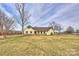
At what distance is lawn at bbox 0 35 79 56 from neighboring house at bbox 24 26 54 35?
49mm

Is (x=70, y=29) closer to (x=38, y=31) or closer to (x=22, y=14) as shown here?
(x=38, y=31)

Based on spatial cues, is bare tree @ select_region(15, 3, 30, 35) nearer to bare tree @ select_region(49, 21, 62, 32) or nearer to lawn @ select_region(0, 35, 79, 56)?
lawn @ select_region(0, 35, 79, 56)

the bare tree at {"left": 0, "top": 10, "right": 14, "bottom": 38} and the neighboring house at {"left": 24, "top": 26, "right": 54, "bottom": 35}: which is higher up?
the bare tree at {"left": 0, "top": 10, "right": 14, "bottom": 38}

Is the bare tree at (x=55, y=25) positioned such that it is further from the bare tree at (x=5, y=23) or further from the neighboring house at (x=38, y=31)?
the bare tree at (x=5, y=23)

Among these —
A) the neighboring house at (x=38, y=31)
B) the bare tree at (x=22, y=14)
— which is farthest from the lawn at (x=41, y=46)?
the bare tree at (x=22, y=14)

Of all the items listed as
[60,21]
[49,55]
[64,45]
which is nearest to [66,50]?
[64,45]

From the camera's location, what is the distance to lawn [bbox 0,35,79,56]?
2375mm

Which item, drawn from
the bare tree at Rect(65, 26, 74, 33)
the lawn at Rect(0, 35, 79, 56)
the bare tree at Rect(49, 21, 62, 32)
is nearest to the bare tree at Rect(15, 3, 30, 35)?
the lawn at Rect(0, 35, 79, 56)

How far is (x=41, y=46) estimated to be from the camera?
7.87 feet

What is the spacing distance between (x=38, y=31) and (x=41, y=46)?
186mm

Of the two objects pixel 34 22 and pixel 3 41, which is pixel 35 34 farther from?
pixel 3 41

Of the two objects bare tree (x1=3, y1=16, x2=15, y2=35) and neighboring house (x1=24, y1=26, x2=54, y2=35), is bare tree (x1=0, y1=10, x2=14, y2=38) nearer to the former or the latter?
bare tree (x1=3, y1=16, x2=15, y2=35)

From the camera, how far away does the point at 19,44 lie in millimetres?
2402

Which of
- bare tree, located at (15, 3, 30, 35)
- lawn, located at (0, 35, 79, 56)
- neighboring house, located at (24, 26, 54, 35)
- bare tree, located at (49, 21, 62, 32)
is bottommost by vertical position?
lawn, located at (0, 35, 79, 56)
